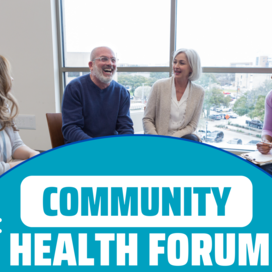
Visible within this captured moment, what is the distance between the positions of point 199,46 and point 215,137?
3.07 feet

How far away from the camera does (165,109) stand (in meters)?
2.45

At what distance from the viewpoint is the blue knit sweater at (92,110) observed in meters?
2.10

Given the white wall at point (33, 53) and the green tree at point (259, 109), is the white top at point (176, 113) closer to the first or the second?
the green tree at point (259, 109)

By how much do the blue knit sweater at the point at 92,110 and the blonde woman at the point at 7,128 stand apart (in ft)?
Result: 1.36

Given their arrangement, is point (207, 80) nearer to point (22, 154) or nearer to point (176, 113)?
point (176, 113)

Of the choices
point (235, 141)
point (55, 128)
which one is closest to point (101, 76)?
point (55, 128)

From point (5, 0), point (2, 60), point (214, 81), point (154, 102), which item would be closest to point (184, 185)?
point (2, 60)

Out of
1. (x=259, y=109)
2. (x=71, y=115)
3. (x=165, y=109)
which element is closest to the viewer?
(x=71, y=115)

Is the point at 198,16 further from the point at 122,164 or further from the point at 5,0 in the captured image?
the point at 122,164

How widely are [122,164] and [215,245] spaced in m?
0.31

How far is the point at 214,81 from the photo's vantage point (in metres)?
2.90

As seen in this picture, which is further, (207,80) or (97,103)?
(207,80)

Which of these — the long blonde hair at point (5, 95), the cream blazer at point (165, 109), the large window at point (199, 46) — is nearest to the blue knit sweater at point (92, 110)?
the cream blazer at point (165, 109)

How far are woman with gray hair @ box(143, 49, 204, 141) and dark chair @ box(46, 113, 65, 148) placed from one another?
71 centimetres
